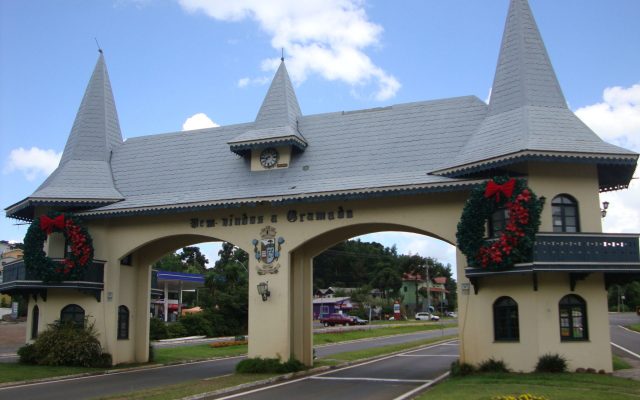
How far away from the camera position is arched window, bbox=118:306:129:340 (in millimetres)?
26962

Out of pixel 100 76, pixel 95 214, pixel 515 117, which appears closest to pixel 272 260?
pixel 95 214

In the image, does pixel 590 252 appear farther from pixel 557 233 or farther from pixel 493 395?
pixel 493 395

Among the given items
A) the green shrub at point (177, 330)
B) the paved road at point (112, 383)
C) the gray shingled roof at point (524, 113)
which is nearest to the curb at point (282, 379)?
the paved road at point (112, 383)

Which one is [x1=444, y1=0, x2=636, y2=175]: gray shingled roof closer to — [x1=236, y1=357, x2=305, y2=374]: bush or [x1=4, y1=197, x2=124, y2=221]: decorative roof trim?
[x1=236, y1=357, x2=305, y2=374]: bush

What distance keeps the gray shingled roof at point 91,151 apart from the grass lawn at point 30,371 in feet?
22.0

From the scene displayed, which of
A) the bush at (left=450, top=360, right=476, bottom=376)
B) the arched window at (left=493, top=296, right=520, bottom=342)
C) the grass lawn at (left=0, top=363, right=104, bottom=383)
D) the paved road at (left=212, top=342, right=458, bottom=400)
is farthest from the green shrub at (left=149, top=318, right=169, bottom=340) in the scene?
the arched window at (left=493, top=296, right=520, bottom=342)

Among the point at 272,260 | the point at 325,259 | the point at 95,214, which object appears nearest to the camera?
the point at 272,260

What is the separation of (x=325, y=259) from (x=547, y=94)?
8954cm

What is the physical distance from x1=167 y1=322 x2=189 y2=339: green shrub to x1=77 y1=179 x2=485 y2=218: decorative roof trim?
22.3 meters

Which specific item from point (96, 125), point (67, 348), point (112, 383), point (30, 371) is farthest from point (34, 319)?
point (96, 125)

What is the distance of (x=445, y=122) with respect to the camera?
24219 mm

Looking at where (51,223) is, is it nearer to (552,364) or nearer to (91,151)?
(91,151)

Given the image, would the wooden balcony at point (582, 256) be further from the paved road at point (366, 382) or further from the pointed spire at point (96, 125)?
the pointed spire at point (96, 125)

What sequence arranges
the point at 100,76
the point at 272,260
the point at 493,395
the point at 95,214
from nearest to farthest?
the point at 493,395 → the point at 272,260 → the point at 95,214 → the point at 100,76
